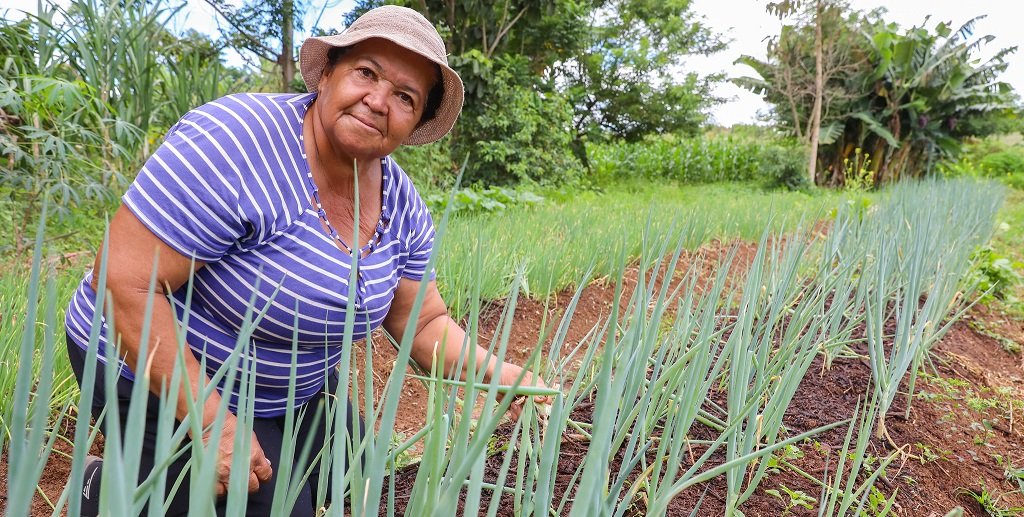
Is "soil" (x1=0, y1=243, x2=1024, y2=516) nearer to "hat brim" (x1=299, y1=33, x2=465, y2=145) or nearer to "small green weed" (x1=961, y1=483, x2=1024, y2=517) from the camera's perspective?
"small green weed" (x1=961, y1=483, x2=1024, y2=517)

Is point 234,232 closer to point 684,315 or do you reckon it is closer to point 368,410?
point 368,410

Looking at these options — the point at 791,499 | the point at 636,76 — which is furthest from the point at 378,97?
the point at 636,76

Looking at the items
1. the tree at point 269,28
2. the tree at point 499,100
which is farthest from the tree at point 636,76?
the tree at point 269,28

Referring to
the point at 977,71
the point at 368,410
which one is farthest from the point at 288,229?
the point at 977,71

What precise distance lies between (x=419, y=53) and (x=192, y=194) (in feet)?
1.56

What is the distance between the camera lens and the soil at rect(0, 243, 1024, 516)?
4.02 feet

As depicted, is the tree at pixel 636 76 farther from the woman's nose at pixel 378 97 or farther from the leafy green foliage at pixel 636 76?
the woman's nose at pixel 378 97

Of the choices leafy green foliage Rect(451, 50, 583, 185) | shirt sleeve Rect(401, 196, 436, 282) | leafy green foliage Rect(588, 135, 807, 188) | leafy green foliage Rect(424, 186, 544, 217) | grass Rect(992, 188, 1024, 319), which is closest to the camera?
shirt sleeve Rect(401, 196, 436, 282)

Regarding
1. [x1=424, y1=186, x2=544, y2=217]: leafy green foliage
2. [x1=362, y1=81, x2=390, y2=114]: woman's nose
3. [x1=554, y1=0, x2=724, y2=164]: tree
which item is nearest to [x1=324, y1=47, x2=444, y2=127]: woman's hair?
[x1=362, y1=81, x2=390, y2=114]: woman's nose

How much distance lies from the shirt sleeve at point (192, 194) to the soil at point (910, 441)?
1.68 ft

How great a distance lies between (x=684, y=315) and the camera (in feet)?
3.75

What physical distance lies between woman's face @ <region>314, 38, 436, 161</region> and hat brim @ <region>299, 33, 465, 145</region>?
0.11 feet

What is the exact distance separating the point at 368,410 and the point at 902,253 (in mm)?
2028

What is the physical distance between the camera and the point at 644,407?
852 mm
